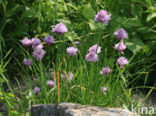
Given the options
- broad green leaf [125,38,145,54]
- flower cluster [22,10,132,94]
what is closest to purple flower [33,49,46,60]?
flower cluster [22,10,132,94]

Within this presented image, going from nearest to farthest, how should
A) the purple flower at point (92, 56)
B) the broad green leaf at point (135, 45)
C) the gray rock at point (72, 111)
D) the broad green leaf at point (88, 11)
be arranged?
the gray rock at point (72, 111) → the purple flower at point (92, 56) → the broad green leaf at point (135, 45) → the broad green leaf at point (88, 11)

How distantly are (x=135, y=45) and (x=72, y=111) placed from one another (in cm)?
111

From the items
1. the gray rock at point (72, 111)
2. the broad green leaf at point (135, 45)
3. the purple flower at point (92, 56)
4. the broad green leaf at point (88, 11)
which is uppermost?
the broad green leaf at point (88, 11)

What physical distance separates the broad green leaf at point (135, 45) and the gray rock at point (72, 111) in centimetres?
85

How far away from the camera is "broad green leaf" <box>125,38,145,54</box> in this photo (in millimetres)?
2404

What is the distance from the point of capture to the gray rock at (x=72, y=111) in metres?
1.59

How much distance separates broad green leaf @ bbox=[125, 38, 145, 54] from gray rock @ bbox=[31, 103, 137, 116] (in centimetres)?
85

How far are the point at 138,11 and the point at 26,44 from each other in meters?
1.17

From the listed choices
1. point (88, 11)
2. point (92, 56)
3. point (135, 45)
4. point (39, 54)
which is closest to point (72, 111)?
point (92, 56)

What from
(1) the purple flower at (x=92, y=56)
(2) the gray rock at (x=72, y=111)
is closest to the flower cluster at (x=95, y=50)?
(1) the purple flower at (x=92, y=56)

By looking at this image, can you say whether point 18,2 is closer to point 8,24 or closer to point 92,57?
point 8,24

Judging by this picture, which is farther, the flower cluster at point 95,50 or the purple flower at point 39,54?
the purple flower at point 39,54

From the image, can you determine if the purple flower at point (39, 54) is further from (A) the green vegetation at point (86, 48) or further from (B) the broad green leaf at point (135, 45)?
(B) the broad green leaf at point (135, 45)

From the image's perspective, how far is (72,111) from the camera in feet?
5.18
